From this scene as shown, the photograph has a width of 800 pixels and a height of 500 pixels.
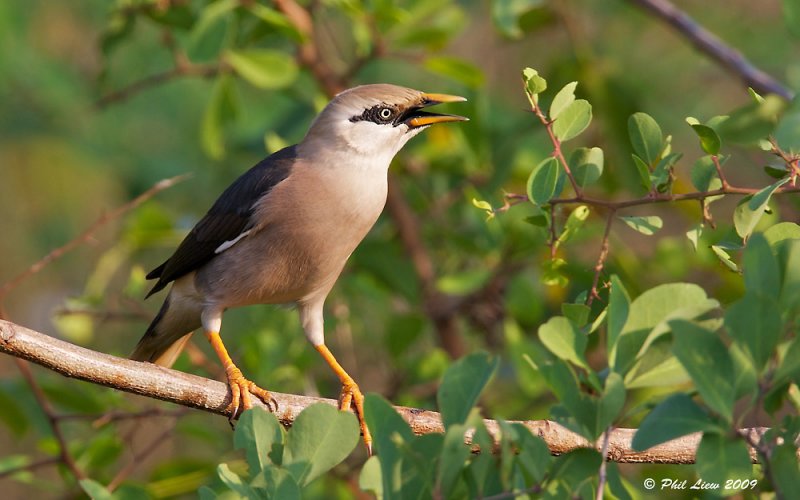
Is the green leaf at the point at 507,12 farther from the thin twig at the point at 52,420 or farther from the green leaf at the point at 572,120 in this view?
the thin twig at the point at 52,420

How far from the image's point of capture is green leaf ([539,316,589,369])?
228 cm

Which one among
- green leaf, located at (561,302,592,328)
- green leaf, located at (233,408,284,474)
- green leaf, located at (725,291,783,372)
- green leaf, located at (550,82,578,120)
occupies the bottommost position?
green leaf, located at (561,302,592,328)

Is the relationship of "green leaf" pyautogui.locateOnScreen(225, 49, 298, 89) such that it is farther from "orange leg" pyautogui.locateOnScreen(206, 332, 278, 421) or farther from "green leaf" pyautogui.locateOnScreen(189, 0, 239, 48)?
"orange leg" pyautogui.locateOnScreen(206, 332, 278, 421)

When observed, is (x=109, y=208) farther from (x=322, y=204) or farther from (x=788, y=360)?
(x=788, y=360)

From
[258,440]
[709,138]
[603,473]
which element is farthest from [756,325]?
[258,440]

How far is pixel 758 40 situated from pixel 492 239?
10.3ft

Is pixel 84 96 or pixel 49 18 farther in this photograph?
pixel 49 18

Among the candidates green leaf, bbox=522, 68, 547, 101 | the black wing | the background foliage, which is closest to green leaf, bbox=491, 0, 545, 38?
the background foliage

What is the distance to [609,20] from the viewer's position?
7.22 m

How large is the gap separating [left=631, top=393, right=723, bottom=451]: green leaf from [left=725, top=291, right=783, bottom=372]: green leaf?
0.15 m

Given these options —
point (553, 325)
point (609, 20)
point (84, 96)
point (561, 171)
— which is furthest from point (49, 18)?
point (553, 325)

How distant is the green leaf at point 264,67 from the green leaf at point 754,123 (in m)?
2.93

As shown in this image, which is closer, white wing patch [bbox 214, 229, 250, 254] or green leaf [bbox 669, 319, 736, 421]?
green leaf [bbox 669, 319, 736, 421]

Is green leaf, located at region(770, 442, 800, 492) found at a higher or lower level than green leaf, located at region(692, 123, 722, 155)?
lower
